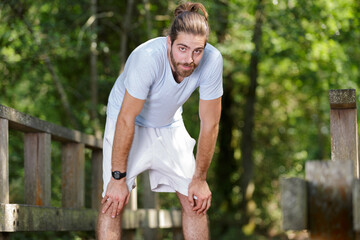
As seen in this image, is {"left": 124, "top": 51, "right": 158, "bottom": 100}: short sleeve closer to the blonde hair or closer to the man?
the man

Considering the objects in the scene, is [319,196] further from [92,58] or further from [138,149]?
[92,58]

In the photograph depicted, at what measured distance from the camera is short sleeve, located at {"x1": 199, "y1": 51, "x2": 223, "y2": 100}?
3504 mm

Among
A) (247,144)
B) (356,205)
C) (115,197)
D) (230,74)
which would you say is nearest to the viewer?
(356,205)

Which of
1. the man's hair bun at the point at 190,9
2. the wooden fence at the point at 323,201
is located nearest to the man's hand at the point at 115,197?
the man's hair bun at the point at 190,9

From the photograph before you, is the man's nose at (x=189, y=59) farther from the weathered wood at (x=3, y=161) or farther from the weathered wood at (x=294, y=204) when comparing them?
the weathered wood at (x=294, y=204)

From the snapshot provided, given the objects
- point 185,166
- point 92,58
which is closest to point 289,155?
point 92,58

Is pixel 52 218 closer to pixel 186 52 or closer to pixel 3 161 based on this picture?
pixel 3 161

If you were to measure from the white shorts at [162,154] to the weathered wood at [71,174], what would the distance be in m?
1.31

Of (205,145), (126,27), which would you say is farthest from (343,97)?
(126,27)

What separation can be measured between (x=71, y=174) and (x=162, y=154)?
4.70 ft

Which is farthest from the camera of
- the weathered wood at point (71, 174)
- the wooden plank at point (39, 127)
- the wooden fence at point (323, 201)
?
the weathered wood at point (71, 174)

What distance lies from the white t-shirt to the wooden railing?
0.65m

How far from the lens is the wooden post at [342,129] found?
3312 millimetres

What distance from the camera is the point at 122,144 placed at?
3439mm
